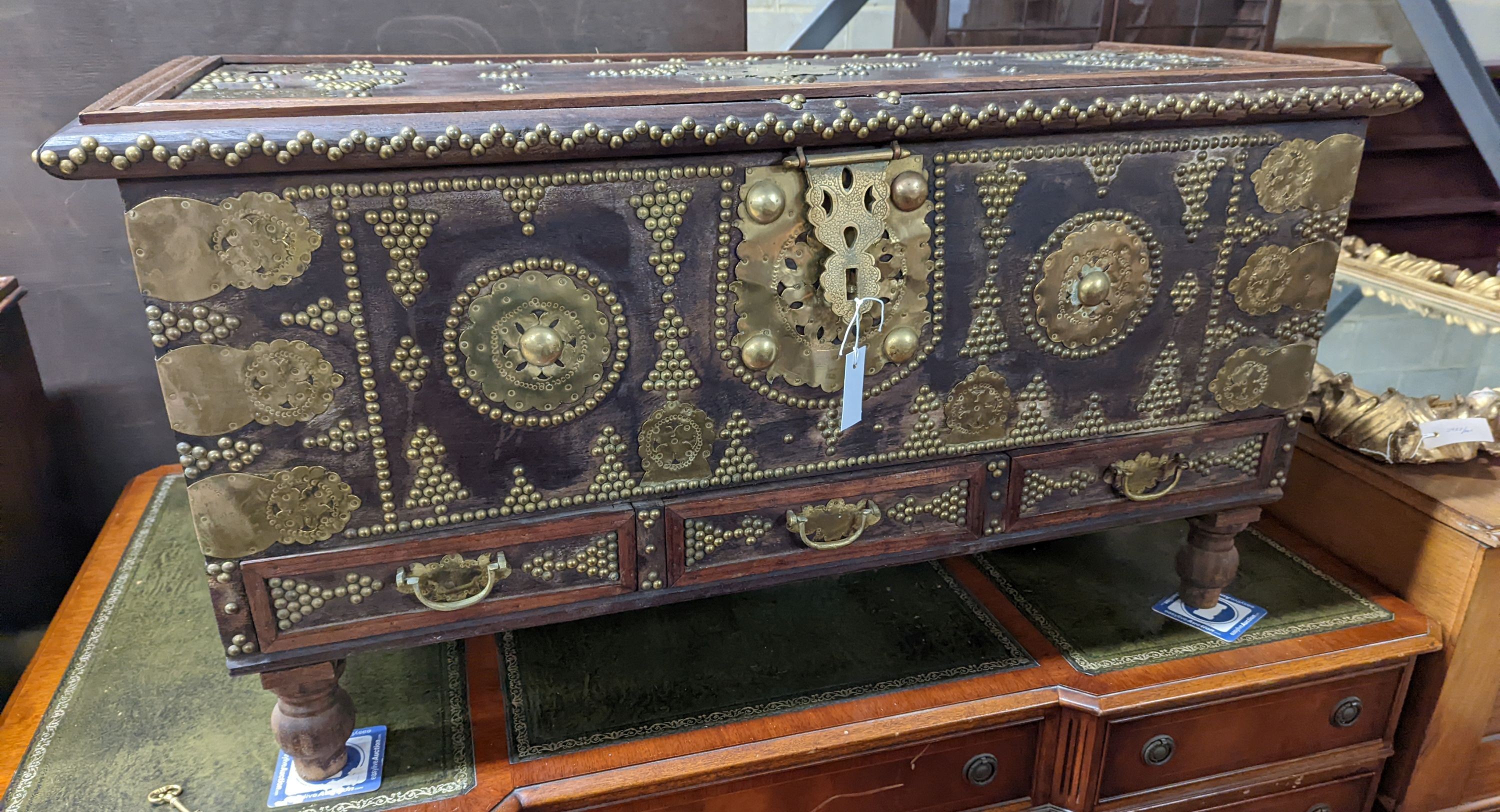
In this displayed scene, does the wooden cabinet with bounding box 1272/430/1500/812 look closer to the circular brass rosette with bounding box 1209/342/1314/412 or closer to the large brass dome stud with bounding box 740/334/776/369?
the circular brass rosette with bounding box 1209/342/1314/412

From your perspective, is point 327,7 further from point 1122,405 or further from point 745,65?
point 1122,405

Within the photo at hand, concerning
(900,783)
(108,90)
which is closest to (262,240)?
(108,90)

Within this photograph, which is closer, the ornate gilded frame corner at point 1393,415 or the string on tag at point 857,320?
the string on tag at point 857,320

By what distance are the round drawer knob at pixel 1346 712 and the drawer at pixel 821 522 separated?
28.1 inches

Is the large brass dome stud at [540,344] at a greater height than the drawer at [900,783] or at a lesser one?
greater

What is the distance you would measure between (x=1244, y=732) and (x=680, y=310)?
3.74 ft

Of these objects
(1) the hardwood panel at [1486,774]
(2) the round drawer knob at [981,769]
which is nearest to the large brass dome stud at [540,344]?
(2) the round drawer knob at [981,769]

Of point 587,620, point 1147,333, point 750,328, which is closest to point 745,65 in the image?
point 750,328

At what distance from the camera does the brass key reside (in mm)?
1198

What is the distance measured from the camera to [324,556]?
1.09 metres

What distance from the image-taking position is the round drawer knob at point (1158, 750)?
1.46m

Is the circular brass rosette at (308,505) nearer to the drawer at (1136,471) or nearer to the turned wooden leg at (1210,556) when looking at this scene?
the drawer at (1136,471)

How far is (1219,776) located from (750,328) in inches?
42.9

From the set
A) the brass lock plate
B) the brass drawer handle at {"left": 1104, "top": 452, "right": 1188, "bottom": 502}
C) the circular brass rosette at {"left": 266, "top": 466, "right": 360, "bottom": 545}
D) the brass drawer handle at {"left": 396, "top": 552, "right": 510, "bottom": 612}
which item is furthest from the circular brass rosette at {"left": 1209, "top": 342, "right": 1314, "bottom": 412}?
the circular brass rosette at {"left": 266, "top": 466, "right": 360, "bottom": 545}
